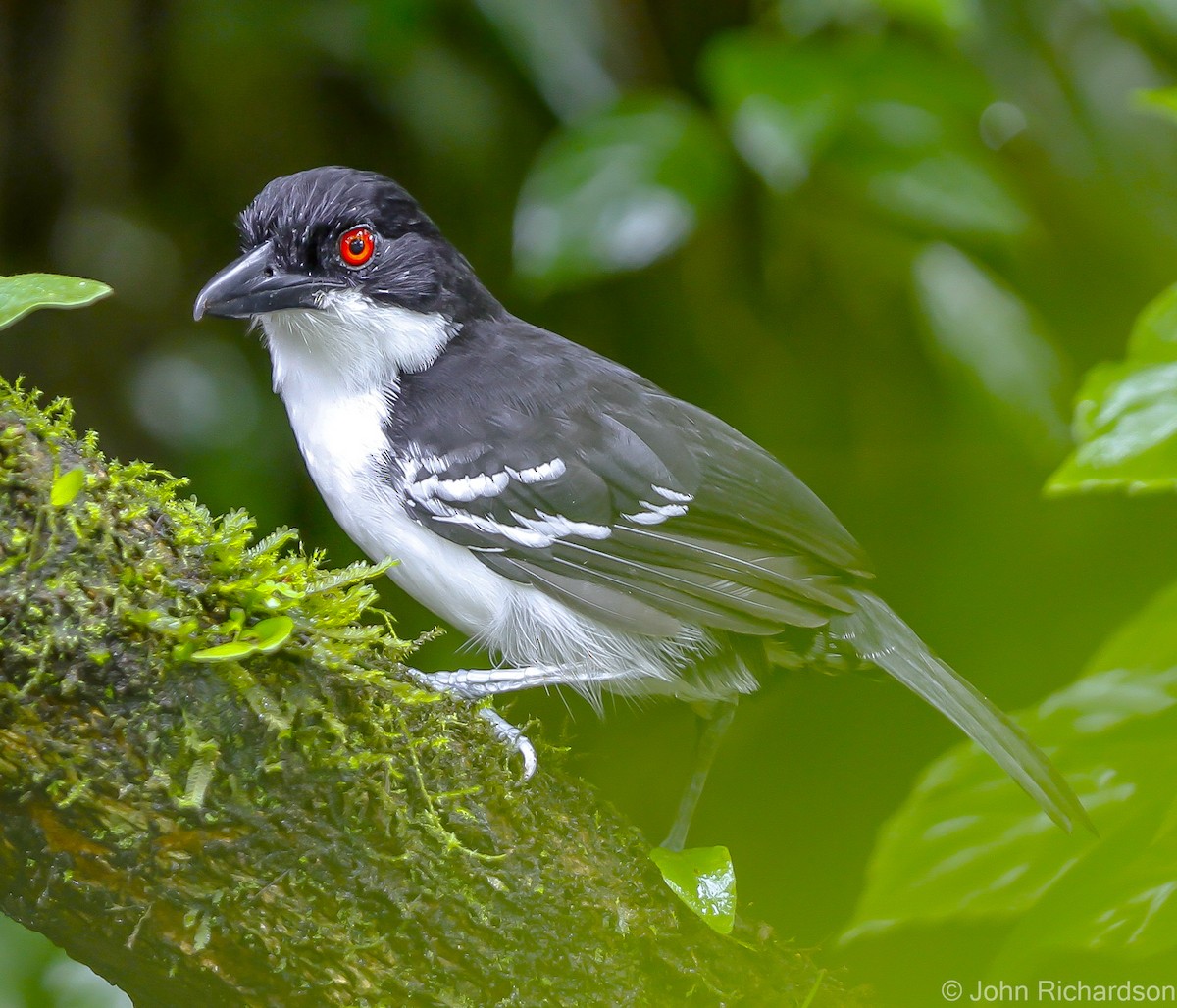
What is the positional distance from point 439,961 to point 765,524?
956 millimetres

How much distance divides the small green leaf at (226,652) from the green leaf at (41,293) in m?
0.42

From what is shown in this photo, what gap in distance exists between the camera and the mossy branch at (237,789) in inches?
50.6

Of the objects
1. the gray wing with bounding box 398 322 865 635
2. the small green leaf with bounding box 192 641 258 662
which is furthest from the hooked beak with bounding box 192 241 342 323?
the small green leaf with bounding box 192 641 258 662

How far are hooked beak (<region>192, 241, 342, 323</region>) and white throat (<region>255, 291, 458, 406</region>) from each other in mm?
35

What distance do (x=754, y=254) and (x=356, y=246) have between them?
5.22 ft

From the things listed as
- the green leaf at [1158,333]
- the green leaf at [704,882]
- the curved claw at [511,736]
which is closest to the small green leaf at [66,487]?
the curved claw at [511,736]

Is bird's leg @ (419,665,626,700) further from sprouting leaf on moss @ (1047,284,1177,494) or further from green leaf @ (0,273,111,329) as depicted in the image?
sprouting leaf on moss @ (1047,284,1177,494)

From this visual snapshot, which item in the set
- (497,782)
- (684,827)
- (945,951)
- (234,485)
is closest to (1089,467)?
(497,782)

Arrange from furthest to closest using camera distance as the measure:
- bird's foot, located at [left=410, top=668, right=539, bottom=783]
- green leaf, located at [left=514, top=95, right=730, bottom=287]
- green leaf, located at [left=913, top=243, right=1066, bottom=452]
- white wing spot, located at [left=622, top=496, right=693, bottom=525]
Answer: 1. green leaf, located at [left=913, top=243, right=1066, bottom=452]
2. green leaf, located at [left=514, top=95, right=730, bottom=287]
3. white wing spot, located at [left=622, top=496, right=693, bottom=525]
4. bird's foot, located at [left=410, top=668, right=539, bottom=783]

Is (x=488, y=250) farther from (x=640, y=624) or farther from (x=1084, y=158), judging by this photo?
(x=640, y=624)

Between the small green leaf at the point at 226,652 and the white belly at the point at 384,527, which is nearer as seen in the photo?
the small green leaf at the point at 226,652

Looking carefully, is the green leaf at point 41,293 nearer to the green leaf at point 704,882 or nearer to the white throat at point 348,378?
the white throat at point 348,378

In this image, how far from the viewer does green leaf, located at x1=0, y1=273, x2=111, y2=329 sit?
1.16m

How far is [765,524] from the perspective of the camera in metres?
2.04
